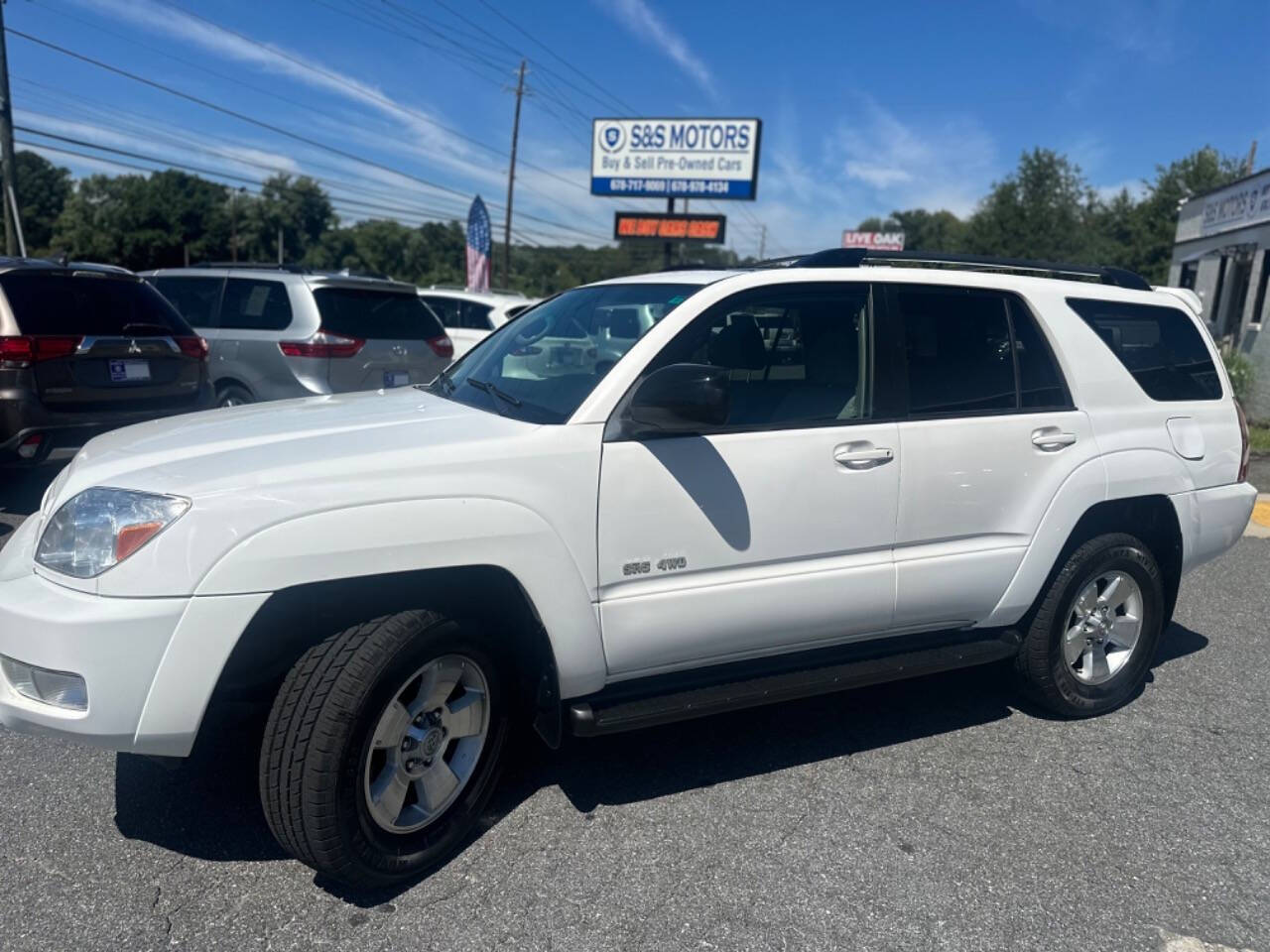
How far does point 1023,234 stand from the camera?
46.8 m

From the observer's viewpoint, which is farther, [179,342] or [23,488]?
[23,488]

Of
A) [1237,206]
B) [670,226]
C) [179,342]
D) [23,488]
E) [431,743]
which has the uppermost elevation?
[1237,206]

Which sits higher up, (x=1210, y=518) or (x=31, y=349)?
(x=31, y=349)

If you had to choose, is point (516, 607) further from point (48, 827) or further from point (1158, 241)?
point (1158, 241)

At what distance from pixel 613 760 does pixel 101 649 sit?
191cm

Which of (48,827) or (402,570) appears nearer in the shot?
(402,570)

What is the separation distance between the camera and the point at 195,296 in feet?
31.1

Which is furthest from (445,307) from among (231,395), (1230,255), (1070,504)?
(1230,255)

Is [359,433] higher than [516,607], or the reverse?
[359,433]

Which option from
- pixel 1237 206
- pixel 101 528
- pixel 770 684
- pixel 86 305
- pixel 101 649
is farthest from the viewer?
pixel 1237 206

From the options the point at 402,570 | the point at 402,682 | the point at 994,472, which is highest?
the point at 994,472

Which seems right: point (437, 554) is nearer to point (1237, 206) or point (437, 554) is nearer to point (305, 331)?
point (305, 331)

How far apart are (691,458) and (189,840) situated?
6.59 ft

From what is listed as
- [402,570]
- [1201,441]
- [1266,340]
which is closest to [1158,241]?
[1266,340]
